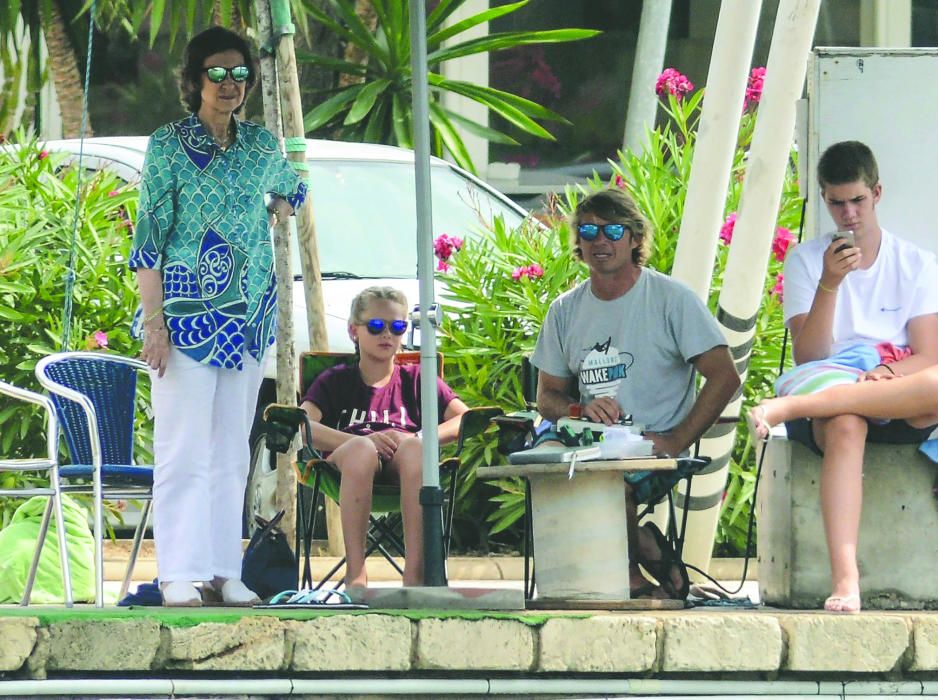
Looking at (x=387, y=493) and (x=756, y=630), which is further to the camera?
(x=387, y=493)

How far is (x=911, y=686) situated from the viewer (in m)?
5.18

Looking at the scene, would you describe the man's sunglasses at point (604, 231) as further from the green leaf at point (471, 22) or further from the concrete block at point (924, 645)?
the green leaf at point (471, 22)

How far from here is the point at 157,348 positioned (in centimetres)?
561

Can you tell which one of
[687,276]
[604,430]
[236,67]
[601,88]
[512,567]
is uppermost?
[601,88]

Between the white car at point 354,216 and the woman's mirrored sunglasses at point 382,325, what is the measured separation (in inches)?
63.9

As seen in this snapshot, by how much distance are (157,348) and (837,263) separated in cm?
187

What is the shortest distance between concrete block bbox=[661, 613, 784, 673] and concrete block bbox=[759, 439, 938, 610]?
602 millimetres

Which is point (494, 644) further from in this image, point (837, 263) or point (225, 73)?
point (225, 73)

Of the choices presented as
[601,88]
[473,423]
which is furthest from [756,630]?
[601,88]

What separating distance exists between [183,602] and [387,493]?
0.86m

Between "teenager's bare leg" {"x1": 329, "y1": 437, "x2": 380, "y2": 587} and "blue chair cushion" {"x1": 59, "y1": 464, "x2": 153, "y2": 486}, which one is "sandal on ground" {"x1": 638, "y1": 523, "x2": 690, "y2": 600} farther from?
"blue chair cushion" {"x1": 59, "y1": 464, "x2": 153, "y2": 486}

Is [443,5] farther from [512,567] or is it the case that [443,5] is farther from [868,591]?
[868,591]

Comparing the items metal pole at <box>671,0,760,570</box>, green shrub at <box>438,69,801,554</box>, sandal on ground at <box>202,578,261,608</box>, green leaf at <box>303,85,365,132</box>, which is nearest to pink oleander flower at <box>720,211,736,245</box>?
green shrub at <box>438,69,801,554</box>

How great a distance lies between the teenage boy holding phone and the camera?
564 centimetres
